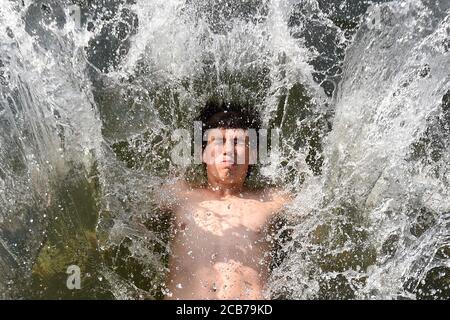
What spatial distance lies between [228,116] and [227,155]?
1.24ft

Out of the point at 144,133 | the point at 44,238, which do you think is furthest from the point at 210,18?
the point at 44,238

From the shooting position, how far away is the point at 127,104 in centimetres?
416

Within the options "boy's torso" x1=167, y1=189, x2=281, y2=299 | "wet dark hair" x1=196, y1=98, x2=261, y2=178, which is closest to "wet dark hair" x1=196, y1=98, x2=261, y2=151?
"wet dark hair" x1=196, y1=98, x2=261, y2=178

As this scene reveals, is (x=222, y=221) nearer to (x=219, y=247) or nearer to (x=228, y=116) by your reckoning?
(x=219, y=247)

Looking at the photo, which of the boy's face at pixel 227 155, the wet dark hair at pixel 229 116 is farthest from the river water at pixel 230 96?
the boy's face at pixel 227 155

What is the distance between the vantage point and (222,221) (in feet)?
12.6

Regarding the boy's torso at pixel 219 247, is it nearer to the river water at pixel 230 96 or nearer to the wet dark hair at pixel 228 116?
the river water at pixel 230 96

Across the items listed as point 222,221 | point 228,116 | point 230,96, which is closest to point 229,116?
point 228,116

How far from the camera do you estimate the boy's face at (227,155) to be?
3.94 meters

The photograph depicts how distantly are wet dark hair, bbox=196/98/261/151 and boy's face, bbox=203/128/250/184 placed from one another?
7cm

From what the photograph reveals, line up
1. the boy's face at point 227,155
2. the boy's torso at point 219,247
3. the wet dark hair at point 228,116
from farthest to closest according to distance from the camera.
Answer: the wet dark hair at point 228,116, the boy's face at point 227,155, the boy's torso at point 219,247

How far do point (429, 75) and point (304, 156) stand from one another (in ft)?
3.32

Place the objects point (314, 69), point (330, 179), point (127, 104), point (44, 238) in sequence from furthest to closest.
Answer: point (314, 69)
point (127, 104)
point (330, 179)
point (44, 238)

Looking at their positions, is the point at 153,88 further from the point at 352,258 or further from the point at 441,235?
the point at 441,235
